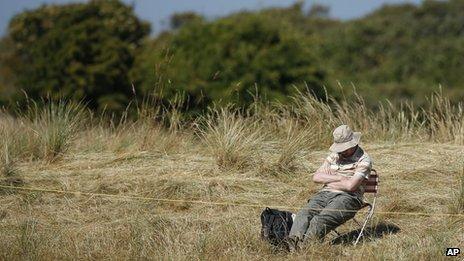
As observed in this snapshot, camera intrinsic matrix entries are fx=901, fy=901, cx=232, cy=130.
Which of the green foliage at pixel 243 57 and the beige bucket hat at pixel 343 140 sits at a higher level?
the beige bucket hat at pixel 343 140

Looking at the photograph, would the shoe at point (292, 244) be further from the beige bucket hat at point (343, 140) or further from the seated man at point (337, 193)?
the beige bucket hat at point (343, 140)

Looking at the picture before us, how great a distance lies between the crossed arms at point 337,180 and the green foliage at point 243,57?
1751 centimetres

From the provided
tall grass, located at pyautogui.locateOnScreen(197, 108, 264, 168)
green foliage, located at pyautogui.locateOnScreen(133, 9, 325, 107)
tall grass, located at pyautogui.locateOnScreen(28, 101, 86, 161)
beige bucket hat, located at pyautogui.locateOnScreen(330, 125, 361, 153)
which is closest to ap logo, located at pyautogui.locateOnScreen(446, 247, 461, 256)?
beige bucket hat, located at pyautogui.locateOnScreen(330, 125, 361, 153)

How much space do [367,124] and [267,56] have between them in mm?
15909

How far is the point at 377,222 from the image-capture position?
9.39m

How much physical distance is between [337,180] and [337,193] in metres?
0.13

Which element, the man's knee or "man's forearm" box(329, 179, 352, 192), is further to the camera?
"man's forearm" box(329, 179, 352, 192)

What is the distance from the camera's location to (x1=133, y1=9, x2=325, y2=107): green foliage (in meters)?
Result: 27.8

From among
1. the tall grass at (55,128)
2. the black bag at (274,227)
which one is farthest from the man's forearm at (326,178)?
the tall grass at (55,128)

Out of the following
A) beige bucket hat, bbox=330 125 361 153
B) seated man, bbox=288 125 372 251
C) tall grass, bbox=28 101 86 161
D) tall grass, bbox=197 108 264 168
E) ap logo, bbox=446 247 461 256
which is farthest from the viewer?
tall grass, bbox=28 101 86 161

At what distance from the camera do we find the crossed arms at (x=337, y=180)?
28.5 feet

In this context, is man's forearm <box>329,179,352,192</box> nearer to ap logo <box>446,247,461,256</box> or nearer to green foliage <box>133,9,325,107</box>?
ap logo <box>446,247,461,256</box>

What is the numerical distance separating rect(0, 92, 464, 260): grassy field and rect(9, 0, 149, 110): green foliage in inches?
777

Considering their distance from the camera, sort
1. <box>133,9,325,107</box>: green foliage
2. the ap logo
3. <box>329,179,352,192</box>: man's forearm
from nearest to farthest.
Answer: the ap logo
<box>329,179,352,192</box>: man's forearm
<box>133,9,325,107</box>: green foliage
